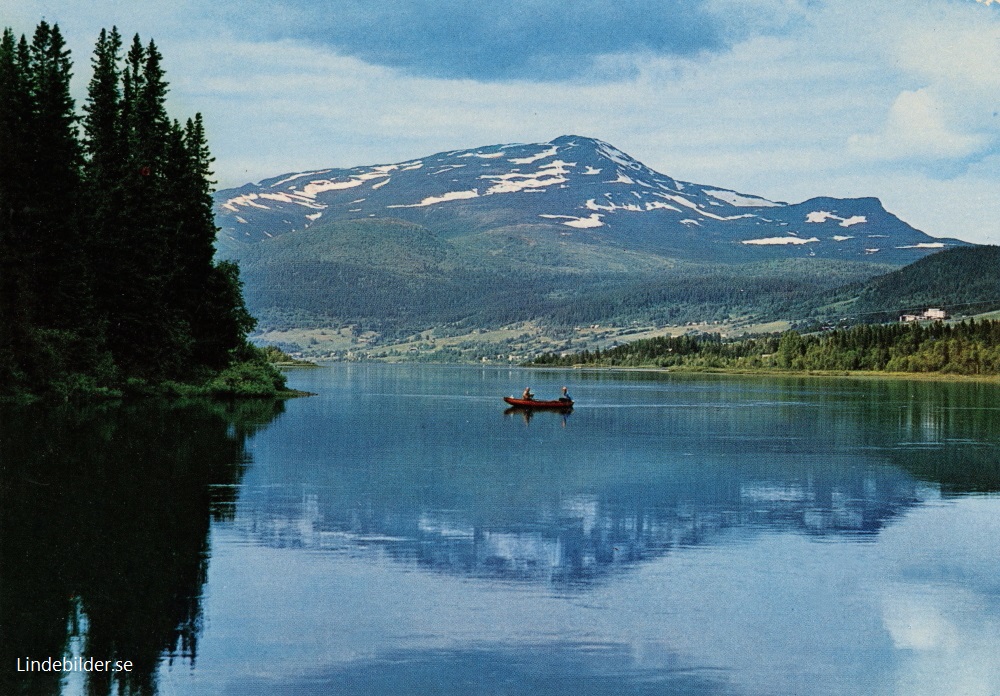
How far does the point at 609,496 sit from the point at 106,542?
→ 19.1 meters

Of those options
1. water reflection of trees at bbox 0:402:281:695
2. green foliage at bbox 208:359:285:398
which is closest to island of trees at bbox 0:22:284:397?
green foliage at bbox 208:359:285:398

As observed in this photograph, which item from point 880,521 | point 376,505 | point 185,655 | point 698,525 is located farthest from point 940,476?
point 185,655

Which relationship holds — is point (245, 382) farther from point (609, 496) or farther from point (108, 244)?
point (609, 496)

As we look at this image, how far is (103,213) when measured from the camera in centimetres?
9312

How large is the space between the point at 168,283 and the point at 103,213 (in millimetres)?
9158

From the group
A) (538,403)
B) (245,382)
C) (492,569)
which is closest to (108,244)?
(245,382)

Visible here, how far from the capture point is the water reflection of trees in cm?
2167

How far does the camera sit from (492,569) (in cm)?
2912

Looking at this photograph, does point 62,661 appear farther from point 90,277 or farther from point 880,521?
point 90,277

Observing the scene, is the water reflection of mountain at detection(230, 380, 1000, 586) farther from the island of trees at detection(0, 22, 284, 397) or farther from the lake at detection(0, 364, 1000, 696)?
the island of trees at detection(0, 22, 284, 397)

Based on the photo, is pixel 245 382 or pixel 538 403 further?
pixel 245 382

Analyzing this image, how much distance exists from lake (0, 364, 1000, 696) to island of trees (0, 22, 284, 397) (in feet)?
71.4

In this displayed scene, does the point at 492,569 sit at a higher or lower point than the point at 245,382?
lower

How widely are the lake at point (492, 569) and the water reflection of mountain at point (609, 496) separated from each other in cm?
19
